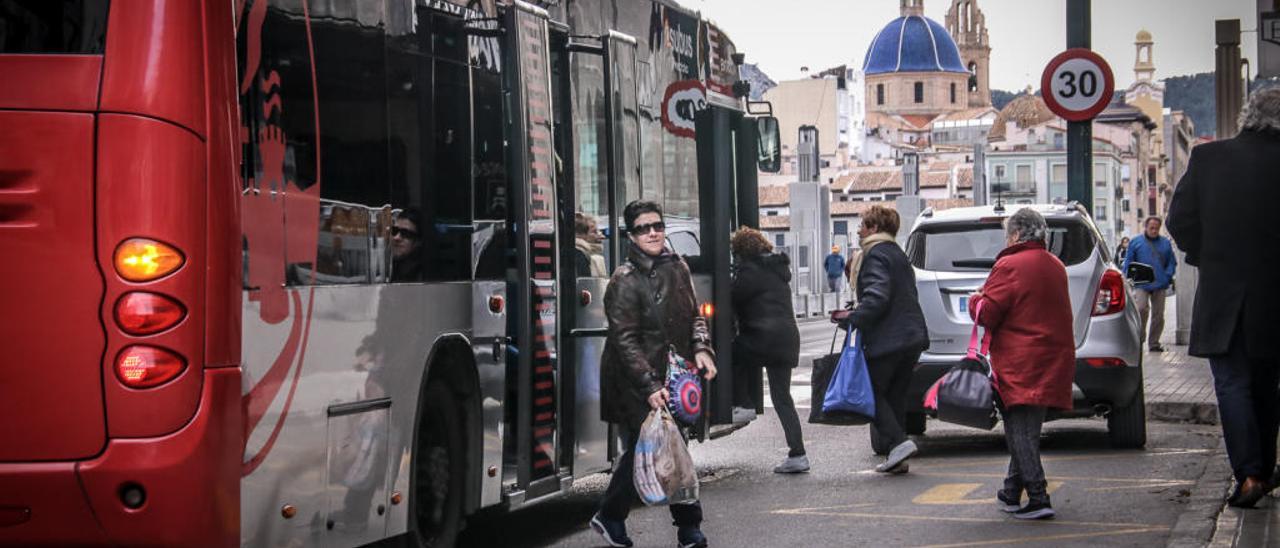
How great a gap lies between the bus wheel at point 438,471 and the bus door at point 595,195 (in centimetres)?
145

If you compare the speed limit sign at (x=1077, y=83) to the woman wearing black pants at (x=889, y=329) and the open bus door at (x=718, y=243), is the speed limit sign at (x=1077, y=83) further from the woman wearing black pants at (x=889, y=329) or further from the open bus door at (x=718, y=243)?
the woman wearing black pants at (x=889, y=329)

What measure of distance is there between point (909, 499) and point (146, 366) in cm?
623

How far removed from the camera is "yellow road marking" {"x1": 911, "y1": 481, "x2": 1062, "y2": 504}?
11.1 meters

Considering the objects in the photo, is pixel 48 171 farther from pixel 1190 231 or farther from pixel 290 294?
pixel 1190 231

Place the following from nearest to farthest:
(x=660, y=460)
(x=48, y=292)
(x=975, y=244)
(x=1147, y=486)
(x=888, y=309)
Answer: (x=48, y=292) → (x=660, y=460) → (x=1147, y=486) → (x=888, y=309) → (x=975, y=244)

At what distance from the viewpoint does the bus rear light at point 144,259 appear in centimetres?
583

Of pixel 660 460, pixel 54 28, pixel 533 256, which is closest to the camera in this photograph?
pixel 54 28

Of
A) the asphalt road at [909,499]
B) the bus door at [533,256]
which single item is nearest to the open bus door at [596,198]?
the bus door at [533,256]

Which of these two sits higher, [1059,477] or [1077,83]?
[1077,83]

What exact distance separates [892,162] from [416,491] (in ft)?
529

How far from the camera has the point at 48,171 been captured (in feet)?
19.2

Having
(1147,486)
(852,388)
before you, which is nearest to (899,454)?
(852,388)

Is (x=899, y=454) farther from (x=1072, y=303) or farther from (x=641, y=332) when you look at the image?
(x=641, y=332)

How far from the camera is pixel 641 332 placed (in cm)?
897
